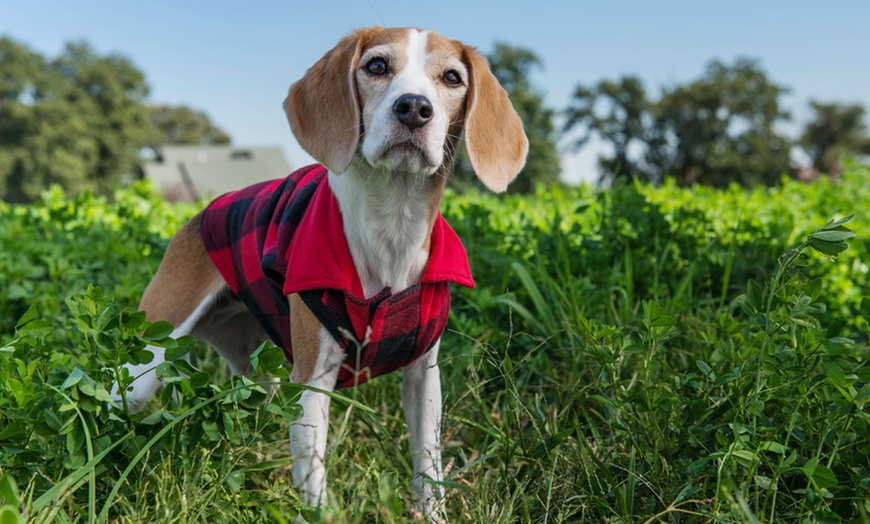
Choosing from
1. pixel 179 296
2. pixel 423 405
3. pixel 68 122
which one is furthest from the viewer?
pixel 68 122

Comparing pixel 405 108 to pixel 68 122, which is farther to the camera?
pixel 68 122

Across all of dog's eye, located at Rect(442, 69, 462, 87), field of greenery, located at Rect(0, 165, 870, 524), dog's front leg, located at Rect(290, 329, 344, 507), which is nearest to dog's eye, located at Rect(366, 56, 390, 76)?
dog's eye, located at Rect(442, 69, 462, 87)

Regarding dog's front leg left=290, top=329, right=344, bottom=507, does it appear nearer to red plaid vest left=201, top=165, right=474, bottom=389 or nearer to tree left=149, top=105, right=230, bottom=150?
red plaid vest left=201, top=165, right=474, bottom=389

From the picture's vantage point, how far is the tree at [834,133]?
51438 millimetres

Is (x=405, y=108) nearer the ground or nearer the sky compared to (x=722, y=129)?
nearer the sky

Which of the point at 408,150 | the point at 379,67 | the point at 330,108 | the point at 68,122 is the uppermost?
the point at 379,67

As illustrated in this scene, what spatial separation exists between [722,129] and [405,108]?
173 ft

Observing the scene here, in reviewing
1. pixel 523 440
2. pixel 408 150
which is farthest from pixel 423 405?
pixel 408 150

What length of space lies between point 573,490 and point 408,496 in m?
0.55

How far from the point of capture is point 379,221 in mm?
2436

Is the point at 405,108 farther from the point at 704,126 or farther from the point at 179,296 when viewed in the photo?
the point at 704,126

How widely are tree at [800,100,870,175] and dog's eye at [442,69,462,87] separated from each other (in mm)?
55255

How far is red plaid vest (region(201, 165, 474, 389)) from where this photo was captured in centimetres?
235

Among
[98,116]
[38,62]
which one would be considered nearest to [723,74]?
[98,116]
